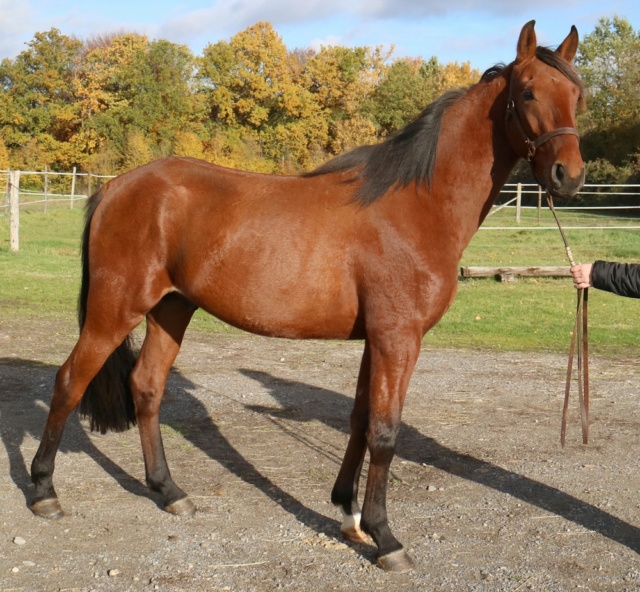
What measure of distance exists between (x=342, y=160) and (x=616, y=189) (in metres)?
38.5

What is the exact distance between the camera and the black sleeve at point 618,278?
158 inches

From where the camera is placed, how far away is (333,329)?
13.6 feet

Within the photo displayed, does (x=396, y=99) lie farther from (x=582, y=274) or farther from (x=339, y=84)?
(x=582, y=274)

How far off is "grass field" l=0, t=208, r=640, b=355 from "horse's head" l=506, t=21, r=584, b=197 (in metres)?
5.77

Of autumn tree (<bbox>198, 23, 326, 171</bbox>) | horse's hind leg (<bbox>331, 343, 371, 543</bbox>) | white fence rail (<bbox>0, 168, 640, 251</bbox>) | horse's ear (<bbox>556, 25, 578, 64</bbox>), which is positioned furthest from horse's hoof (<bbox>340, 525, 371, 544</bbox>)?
autumn tree (<bbox>198, 23, 326, 171</bbox>)

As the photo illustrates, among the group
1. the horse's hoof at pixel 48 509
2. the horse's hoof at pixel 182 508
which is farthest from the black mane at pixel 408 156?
the horse's hoof at pixel 48 509

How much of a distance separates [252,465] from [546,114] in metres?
3.01

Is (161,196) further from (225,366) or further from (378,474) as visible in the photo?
(225,366)

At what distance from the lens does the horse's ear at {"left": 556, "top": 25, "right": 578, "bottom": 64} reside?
158 inches

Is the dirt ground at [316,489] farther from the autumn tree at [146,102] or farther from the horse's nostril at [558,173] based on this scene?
the autumn tree at [146,102]

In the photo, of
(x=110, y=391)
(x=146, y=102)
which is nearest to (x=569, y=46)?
(x=110, y=391)

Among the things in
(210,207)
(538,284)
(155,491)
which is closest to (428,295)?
(210,207)

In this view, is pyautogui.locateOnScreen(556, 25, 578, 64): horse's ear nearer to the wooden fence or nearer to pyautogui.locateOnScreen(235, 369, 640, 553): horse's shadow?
pyautogui.locateOnScreen(235, 369, 640, 553): horse's shadow

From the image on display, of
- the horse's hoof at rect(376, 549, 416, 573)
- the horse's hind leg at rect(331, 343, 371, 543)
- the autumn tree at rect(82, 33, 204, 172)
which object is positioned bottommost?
the horse's hoof at rect(376, 549, 416, 573)
